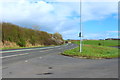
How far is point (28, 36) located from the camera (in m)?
40.4

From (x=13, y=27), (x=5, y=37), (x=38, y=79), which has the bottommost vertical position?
(x=38, y=79)

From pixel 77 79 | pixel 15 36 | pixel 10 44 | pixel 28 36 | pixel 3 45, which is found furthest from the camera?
pixel 28 36

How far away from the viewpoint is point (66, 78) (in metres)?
6.12

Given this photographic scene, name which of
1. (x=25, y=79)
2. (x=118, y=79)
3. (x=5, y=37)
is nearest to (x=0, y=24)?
(x=5, y=37)

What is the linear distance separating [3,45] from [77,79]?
26.0 m

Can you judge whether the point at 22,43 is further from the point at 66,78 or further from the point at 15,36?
the point at 66,78

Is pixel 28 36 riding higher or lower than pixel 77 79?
higher

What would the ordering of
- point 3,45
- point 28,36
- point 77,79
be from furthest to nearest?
1. point 28,36
2. point 3,45
3. point 77,79

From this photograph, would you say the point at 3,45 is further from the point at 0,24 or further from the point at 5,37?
the point at 0,24

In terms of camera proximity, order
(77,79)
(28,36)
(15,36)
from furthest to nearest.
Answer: (28,36), (15,36), (77,79)

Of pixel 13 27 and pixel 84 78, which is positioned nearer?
pixel 84 78

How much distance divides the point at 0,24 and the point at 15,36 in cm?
434

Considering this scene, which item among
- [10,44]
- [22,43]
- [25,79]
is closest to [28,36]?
[22,43]

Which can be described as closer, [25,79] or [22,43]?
[25,79]
